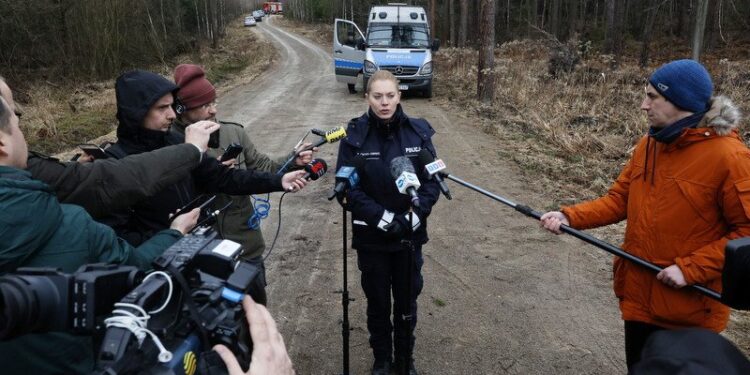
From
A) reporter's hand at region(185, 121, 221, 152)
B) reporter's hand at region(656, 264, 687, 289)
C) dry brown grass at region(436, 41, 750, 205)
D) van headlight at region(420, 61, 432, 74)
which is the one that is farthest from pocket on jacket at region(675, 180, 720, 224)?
van headlight at region(420, 61, 432, 74)

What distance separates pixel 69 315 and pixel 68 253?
0.42m

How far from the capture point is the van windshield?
14633 millimetres

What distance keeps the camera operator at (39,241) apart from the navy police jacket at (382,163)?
1.62 metres

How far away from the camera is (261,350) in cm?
129

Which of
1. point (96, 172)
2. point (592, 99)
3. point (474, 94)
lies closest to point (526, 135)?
point (592, 99)

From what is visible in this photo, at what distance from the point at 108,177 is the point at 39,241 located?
0.49m

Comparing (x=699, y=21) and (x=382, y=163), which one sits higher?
(x=699, y=21)

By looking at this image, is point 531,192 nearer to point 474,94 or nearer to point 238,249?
point 238,249

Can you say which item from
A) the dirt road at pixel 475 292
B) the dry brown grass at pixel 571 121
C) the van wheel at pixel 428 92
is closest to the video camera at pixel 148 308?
the dirt road at pixel 475 292

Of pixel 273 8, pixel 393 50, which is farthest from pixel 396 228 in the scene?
pixel 273 8

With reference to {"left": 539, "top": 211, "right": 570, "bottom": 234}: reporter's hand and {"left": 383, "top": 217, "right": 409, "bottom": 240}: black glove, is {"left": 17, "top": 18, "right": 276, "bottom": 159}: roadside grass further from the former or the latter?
{"left": 539, "top": 211, "right": 570, "bottom": 234}: reporter's hand

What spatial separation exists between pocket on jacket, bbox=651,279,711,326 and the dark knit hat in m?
2.70

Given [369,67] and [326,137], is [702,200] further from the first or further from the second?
[369,67]

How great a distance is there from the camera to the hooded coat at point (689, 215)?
2.17 m
